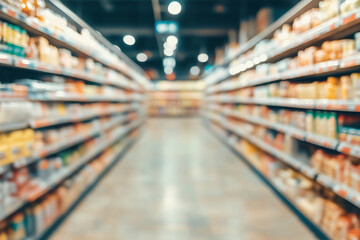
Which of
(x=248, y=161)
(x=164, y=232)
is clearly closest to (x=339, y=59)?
(x=164, y=232)

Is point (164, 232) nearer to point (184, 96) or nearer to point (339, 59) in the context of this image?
point (339, 59)

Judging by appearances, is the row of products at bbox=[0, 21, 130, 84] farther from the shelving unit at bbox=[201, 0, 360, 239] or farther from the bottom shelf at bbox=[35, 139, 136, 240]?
the shelving unit at bbox=[201, 0, 360, 239]

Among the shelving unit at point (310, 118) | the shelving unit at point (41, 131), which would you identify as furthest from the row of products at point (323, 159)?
the shelving unit at point (41, 131)

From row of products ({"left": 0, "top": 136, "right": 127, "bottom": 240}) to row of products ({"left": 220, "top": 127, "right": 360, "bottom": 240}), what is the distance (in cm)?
260

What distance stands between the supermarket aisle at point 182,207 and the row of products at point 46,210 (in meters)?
0.17

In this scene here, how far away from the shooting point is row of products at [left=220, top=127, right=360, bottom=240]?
2.23 meters

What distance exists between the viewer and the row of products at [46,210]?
2.18m

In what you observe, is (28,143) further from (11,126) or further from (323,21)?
(323,21)

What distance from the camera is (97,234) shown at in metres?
2.63

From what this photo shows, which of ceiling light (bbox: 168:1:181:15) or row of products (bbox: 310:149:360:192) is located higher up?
ceiling light (bbox: 168:1:181:15)

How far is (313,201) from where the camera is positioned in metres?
→ 2.88

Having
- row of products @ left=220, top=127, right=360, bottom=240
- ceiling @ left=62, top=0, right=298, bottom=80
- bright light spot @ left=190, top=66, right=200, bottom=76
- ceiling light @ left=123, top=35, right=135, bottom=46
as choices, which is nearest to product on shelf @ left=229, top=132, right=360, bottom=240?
row of products @ left=220, top=127, right=360, bottom=240

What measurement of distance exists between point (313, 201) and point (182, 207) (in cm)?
148

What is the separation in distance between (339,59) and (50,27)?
107 inches
